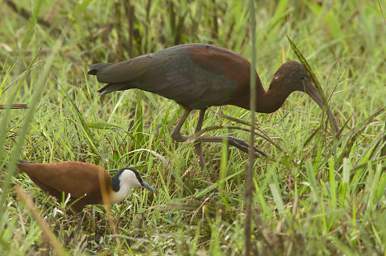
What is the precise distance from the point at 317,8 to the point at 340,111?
1591 mm

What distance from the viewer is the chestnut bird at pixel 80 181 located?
3.87m

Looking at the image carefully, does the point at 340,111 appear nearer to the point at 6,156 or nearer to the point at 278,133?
the point at 278,133

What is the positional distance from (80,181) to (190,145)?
2.54 ft

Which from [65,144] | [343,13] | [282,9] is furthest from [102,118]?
[343,13]

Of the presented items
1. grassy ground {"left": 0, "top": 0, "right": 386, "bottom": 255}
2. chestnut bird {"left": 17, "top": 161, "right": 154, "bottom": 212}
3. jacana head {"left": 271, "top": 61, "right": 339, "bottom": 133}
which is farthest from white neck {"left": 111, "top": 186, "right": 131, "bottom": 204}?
jacana head {"left": 271, "top": 61, "right": 339, "bottom": 133}

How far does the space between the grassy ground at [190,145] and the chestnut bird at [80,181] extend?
9 cm

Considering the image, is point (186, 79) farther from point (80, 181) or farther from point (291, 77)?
point (80, 181)

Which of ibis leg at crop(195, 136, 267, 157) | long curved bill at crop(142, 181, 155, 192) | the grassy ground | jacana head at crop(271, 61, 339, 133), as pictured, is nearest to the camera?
the grassy ground

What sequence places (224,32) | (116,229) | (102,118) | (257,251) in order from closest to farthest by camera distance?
(257,251) → (116,229) → (102,118) → (224,32)

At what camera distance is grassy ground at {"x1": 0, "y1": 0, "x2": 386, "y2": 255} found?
350cm

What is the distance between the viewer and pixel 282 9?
6.38 m

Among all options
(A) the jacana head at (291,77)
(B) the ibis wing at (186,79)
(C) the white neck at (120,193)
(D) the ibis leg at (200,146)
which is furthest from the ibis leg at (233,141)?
(C) the white neck at (120,193)

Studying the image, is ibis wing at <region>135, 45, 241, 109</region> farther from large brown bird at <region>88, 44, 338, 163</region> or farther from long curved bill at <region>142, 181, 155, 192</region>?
long curved bill at <region>142, 181, 155, 192</region>

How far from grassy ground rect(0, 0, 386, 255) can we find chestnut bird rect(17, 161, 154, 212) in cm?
9
